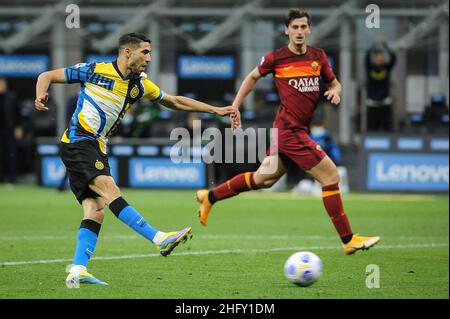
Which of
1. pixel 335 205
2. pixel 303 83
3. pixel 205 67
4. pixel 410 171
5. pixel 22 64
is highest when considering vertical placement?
pixel 22 64

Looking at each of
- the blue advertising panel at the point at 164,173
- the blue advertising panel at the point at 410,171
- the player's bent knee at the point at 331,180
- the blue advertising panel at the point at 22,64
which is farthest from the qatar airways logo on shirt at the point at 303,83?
the blue advertising panel at the point at 22,64

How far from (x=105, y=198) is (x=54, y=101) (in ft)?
51.5

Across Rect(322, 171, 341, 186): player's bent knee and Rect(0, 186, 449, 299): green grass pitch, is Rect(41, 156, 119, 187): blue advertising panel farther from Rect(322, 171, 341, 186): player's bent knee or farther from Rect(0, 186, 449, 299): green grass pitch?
Rect(322, 171, 341, 186): player's bent knee

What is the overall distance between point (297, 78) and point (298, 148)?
0.72 metres

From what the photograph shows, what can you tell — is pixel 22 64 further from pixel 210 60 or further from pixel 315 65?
pixel 315 65

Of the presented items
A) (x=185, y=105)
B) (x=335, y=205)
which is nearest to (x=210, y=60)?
(x=335, y=205)

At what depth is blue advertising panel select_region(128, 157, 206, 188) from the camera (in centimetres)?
2128

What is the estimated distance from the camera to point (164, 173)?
70.3 feet

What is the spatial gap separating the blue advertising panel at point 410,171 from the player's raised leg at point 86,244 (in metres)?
12.0

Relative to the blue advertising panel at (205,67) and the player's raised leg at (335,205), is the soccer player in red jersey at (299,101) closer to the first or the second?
the player's raised leg at (335,205)

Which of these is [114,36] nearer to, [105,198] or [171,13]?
[171,13]

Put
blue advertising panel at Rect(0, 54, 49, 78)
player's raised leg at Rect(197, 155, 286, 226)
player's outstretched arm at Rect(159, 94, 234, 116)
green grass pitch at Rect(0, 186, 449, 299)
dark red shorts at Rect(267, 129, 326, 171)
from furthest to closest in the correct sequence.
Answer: blue advertising panel at Rect(0, 54, 49, 78) → player's raised leg at Rect(197, 155, 286, 226) → dark red shorts at Rect(267, 129, 326, 171) → player's outstretched arm at Rect(159, 94, 234, 116) → green grass pitch at Rect(0, 186, 449, 299)

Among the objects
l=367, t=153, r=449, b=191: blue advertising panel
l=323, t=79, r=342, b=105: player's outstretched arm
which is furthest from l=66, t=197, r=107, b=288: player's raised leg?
l=367, t=153, r=449, b=191: blue advertising panel

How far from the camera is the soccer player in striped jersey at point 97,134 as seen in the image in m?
8.62
